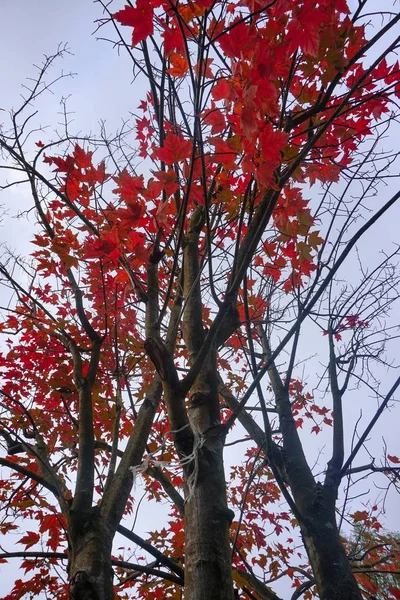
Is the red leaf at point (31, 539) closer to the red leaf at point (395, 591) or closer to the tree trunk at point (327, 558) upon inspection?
the tree trunk at point (327, 558)

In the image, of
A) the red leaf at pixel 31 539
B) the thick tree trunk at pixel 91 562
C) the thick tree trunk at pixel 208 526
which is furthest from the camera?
the red leaf at pixel 31 539

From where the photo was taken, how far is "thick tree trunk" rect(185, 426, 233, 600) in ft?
4.64

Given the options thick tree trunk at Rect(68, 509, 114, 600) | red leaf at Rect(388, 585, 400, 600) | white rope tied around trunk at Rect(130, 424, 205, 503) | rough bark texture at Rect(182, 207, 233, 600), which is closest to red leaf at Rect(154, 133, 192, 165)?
rough bark texture at Rect(182, 207, 233, 600)

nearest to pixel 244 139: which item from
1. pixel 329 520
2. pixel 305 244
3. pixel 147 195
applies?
pixel 147 195

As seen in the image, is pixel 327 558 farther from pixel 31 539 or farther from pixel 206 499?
pixel 31 539

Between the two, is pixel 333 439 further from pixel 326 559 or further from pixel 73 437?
pixel 73 437

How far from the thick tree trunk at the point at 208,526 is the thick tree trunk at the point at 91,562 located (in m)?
0.39

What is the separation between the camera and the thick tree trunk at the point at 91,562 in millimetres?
1534

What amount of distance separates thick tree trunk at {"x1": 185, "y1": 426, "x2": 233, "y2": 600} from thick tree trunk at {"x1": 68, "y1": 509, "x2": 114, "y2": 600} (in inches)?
15.4

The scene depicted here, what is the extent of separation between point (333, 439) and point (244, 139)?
261 cm

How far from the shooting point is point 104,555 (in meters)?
1.68

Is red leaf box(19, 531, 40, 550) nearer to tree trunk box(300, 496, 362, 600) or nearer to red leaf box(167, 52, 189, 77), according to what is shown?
tree trunk box(300, 496, 362, 600)

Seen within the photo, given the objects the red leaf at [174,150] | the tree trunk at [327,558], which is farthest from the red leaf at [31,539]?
the red leaf at [174,150]

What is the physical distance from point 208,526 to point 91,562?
0.54m
